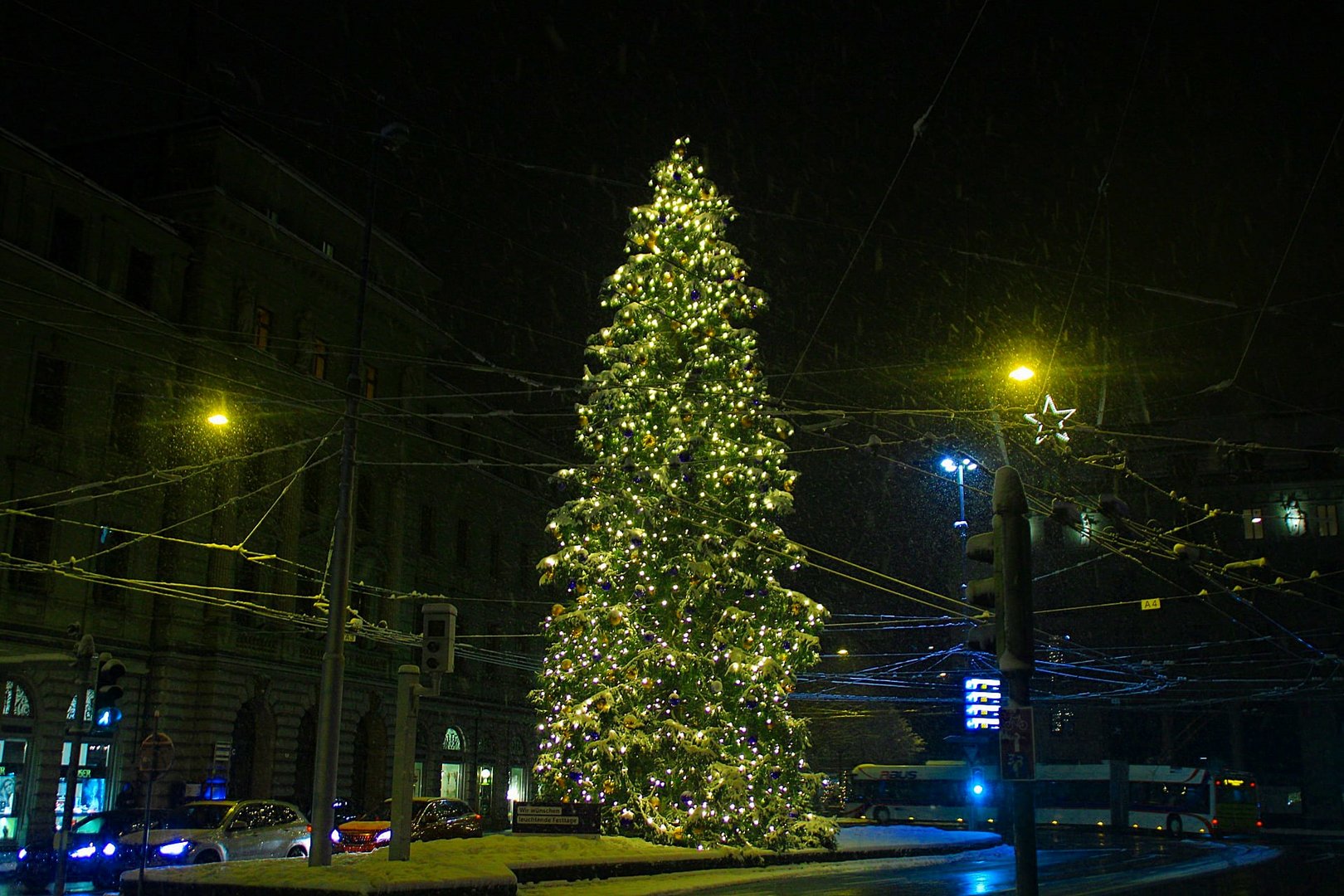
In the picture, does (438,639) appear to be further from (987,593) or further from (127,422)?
(127,422)

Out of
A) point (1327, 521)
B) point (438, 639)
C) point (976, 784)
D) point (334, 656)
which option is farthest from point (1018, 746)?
point (1327, 521)

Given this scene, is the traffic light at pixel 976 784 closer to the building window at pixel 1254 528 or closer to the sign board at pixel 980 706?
the sign board at pixel 980 706

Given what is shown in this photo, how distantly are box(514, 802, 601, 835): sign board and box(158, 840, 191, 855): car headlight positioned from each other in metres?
5.77

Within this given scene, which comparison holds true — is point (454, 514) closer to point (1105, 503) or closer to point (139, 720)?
point (139, 720)

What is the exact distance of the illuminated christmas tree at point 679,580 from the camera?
21.7 m

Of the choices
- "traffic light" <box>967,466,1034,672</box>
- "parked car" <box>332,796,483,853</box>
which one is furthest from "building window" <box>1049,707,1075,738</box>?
"traffic light" <box>967,466,1034,672</box>

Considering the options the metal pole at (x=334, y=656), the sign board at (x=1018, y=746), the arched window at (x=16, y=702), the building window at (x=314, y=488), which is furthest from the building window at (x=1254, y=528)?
the sign board at (x=1018, y=746)

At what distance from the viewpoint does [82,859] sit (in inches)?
813

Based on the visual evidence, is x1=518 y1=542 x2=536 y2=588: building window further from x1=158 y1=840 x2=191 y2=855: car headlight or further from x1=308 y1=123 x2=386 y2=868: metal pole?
x1=308 y1=123 x2=386 y2=868: metal pole

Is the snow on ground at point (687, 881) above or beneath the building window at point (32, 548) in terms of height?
beneath

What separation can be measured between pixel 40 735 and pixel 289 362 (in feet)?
44.6

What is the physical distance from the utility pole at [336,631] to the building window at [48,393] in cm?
1429

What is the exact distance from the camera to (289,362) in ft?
125

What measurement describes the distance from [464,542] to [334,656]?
109ft
